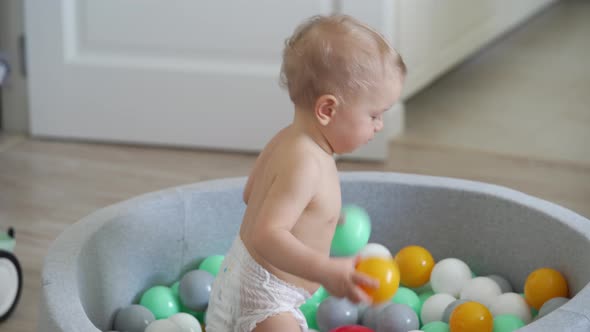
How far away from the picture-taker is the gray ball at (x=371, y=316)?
1.29 m

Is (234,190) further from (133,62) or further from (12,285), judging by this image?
(133,62)

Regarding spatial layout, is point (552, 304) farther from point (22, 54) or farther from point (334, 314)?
point (22, 54)

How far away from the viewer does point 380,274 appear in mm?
961

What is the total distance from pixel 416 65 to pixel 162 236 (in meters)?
1.31

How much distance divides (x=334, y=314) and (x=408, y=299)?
0.13m

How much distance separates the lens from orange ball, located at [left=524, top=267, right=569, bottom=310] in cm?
Answer: 123

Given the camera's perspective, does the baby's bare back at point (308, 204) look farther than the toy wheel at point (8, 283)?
No

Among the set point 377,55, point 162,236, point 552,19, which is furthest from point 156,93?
point 552,19

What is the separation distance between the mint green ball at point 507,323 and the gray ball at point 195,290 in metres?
0.42

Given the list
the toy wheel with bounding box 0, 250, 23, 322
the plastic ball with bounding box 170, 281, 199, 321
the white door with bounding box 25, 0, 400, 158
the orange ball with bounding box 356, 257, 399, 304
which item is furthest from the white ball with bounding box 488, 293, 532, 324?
the white door with bounding box 25, 0, 400, 158

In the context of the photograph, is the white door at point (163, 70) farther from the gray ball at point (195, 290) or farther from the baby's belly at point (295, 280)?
the baby's belly at point (295, 280)

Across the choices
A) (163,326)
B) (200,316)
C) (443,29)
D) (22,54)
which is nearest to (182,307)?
(200,316)

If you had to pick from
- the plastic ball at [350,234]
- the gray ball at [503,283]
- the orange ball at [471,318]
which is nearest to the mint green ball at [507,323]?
the orange ball at [471,318]

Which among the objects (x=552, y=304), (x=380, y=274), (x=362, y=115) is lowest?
(x=552, y=304)
